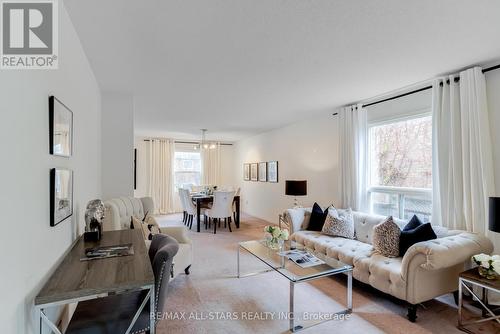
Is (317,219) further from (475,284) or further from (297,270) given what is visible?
(475,284)

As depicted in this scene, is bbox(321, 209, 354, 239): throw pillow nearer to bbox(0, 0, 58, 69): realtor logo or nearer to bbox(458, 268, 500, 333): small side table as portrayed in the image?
bbox(458, 268, 500, 333): small side table

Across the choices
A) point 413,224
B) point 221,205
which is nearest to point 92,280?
point 413,224

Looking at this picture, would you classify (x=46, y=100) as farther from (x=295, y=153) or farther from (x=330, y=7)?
(x=295, y=153)

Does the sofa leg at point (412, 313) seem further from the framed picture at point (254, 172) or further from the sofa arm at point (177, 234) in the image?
the framed picture at point (254, 172)

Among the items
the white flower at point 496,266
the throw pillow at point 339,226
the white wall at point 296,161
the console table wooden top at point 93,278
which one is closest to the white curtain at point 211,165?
the white wall at point 296,161

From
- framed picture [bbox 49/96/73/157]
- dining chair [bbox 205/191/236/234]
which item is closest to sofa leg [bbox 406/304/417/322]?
framed picture [bbox 49/96/73/157]

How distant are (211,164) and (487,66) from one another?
275 inches

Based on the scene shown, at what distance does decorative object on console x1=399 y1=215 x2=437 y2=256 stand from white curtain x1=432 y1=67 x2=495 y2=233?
1.16 ft

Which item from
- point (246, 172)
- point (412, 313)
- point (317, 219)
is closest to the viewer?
point (412, 313)

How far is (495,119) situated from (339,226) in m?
2.05

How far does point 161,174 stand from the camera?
758 cm

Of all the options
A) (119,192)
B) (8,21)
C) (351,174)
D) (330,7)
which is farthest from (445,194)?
(119,192)

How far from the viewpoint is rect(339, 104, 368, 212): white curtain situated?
3848 mm

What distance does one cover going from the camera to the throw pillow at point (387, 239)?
271 cm
